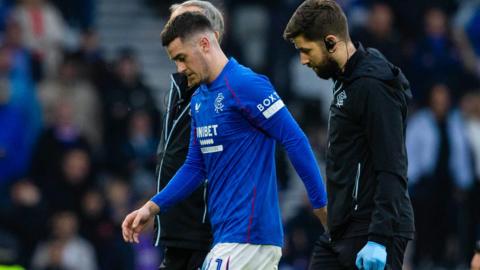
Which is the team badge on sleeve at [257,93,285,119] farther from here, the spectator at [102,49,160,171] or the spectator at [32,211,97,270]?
the spectator at [102,49,160,171]

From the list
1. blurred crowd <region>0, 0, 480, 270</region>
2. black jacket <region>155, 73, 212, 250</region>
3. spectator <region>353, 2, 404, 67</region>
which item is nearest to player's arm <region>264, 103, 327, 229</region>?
black jacket <region>155, 73, 212, 250</region>

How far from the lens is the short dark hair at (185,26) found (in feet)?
20.2

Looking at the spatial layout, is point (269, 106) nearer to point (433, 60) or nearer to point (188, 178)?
point (188, 178)

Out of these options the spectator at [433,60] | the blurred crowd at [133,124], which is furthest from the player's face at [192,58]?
the spectator at [433,60]

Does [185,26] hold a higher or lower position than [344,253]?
higher

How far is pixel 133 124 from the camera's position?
1299 centimetres

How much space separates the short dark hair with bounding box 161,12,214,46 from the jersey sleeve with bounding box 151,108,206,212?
0.47 meters

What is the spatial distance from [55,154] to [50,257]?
1031mm

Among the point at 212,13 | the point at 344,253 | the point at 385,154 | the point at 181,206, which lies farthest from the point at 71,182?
the point at 385,154

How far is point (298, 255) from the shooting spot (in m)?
12.4

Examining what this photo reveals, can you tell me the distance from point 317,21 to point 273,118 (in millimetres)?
516

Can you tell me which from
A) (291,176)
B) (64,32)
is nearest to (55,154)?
(64,32)

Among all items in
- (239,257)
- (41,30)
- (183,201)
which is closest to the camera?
(239,257)

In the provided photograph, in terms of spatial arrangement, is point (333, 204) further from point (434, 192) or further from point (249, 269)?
point (434, 192)
